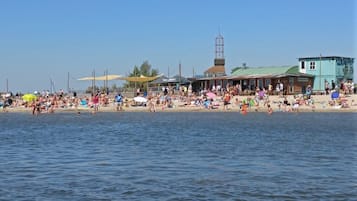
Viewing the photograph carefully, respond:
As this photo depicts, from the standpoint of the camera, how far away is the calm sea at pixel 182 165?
1115 cm

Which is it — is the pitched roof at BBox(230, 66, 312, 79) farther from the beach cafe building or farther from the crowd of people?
the crowd of people

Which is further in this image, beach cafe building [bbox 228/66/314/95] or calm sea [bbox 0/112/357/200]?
beach cafe building [bbox 228/66/314/95]

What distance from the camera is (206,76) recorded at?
5934cm

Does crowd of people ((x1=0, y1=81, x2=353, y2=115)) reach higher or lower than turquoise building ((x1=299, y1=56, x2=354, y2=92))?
lower

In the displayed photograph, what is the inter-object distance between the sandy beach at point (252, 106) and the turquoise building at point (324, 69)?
22.7ft

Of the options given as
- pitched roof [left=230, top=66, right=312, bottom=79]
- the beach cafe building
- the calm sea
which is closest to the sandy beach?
the beach cafe building

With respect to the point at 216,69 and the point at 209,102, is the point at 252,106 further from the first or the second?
the point at 216,69

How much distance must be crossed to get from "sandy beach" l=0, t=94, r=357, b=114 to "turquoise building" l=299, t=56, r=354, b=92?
6907 millimetres

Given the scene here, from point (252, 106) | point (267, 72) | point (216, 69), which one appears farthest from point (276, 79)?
point (216, 69)

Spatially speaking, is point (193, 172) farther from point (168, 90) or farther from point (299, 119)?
point (168, 90)

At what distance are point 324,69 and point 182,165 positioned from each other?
3977cm

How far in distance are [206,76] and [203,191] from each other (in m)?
48.4

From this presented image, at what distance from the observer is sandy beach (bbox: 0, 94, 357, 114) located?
3997 centimetres

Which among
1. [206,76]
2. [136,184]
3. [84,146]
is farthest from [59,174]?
[206,76]
